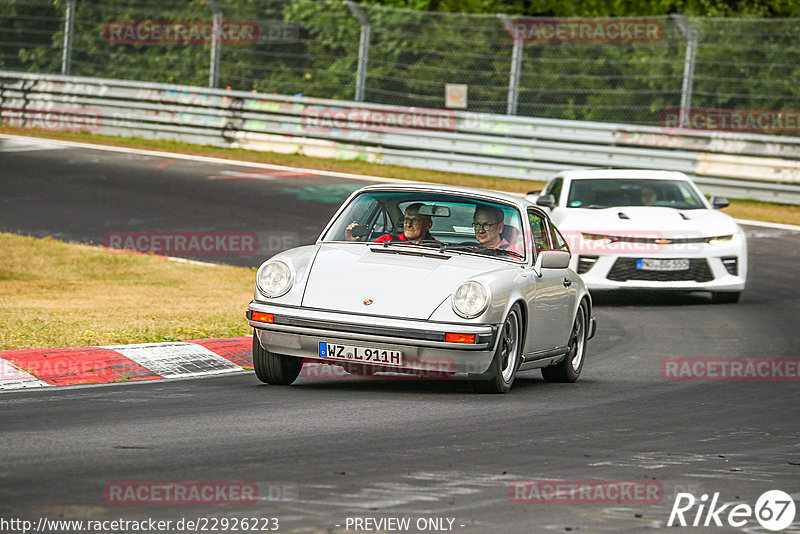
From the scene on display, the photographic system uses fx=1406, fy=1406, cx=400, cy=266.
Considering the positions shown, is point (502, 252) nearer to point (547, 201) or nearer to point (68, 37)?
point (547, 201)

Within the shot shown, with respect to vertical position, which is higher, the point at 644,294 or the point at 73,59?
the point at 73,59

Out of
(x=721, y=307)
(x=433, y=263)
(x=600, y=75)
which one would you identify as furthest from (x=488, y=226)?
(x=600, y=75)

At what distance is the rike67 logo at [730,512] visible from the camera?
17.4 feet

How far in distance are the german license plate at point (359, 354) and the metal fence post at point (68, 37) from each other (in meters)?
22.0

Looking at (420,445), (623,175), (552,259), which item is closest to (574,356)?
(552,259)

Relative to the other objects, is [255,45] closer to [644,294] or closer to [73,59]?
[73,59]

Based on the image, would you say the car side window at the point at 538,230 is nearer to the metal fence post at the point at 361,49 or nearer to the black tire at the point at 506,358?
the black tire at the point at 506,358

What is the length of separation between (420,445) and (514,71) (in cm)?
1869

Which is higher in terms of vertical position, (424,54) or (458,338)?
(424,54)

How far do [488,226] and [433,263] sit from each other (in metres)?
0.84

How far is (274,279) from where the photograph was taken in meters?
8.43

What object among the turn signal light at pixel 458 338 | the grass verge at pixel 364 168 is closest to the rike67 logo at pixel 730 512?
the turn signal light at pixel 458 338

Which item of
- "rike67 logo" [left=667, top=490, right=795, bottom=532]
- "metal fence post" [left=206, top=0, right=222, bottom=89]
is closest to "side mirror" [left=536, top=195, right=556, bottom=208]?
"rike67 logo" [left=667, top=490, right=795, bottom=532]

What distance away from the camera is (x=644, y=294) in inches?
641
